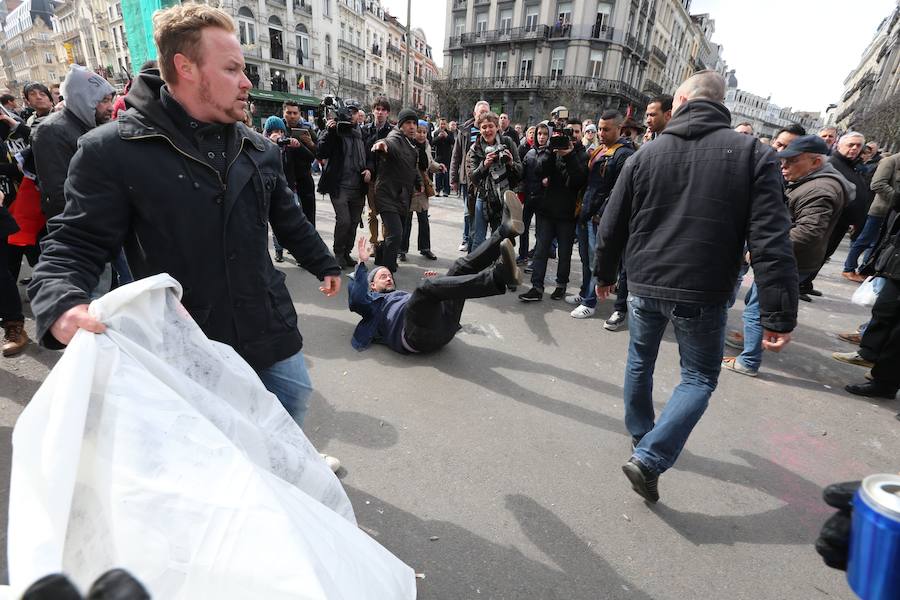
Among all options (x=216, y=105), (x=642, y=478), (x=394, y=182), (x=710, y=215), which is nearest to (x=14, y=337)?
(x=216, y=105)

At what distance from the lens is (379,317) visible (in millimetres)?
3828

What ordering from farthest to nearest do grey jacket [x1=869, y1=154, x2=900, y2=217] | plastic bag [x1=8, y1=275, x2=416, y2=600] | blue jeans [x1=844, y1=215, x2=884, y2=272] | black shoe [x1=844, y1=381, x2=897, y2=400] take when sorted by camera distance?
1. blue jeans [x1=844, y1=215, x2=884, y2=272]
2. grey jacket [x1=869, y1=154, x2=900, y2=217]
3. black shoe [x1=844, y1=381, x2=897, y2=400]
4. plastic bag [x1=8, y1=275, x2=416, y2=600]

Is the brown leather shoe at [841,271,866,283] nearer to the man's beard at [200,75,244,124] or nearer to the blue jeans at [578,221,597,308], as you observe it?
the blue jeans at [578,221,597,308]

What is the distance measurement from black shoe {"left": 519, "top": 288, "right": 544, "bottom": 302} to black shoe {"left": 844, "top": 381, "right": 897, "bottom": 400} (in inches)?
114

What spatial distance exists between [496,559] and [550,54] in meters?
40.7

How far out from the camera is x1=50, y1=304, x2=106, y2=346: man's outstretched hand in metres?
1.17

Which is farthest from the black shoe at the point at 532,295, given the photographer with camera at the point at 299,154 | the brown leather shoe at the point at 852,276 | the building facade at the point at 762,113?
the building facade at the point at 762,113

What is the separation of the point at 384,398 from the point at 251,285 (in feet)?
5.55

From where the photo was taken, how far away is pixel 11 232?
3469 mm

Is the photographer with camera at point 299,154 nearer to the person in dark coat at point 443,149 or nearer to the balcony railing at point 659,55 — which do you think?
the person in dark coat at point 443,149

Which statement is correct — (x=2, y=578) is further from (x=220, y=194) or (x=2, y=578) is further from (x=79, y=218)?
(x=220, y=194)

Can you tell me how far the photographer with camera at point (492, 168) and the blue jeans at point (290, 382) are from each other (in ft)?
13.0

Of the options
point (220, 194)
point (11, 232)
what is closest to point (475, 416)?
point (220, 194)

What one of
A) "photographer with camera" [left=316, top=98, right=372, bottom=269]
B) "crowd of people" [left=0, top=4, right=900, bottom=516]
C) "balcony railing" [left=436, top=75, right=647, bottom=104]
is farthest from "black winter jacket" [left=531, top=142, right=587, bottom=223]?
"balcony railing" [left=436, top=75, right=647, bottom=104]
